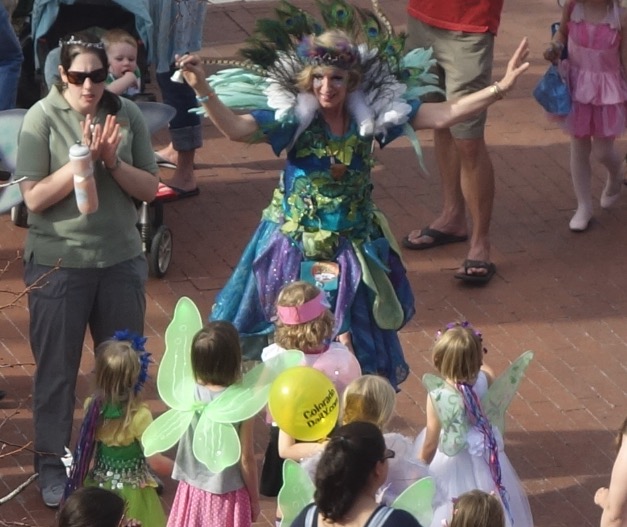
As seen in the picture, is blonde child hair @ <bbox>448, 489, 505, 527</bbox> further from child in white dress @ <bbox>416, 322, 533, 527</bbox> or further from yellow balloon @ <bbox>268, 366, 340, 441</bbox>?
child in white dress @ <bbox>416, 322, 533, 527</bbox>

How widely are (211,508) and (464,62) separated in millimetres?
3548

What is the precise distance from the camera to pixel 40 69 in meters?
8.74

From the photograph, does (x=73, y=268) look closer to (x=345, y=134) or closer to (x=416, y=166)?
(x=345, y=134)

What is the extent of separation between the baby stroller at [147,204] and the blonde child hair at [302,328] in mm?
1353

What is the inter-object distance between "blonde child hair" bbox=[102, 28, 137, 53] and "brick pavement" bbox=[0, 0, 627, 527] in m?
1.33

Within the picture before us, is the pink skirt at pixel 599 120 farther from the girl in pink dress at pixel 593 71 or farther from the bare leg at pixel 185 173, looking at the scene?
the bare leg at pixel 185 173

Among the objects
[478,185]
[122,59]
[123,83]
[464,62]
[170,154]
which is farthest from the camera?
[170,154]

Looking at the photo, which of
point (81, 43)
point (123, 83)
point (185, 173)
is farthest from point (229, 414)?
point (185, 173)

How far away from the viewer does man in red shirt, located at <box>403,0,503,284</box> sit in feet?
27.1

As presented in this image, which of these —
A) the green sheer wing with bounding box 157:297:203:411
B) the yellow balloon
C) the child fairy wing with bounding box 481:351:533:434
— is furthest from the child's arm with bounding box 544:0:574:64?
the yellow balloon

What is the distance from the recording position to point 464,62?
325 inches

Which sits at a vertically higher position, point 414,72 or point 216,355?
point 414,72

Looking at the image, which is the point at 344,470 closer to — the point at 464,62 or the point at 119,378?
the point at 119,378

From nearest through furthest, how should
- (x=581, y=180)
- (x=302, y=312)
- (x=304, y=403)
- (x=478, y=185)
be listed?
(x=304, y=403) < (x=302, y=312) < (x=478, y=185) < (x=581, y=180)
